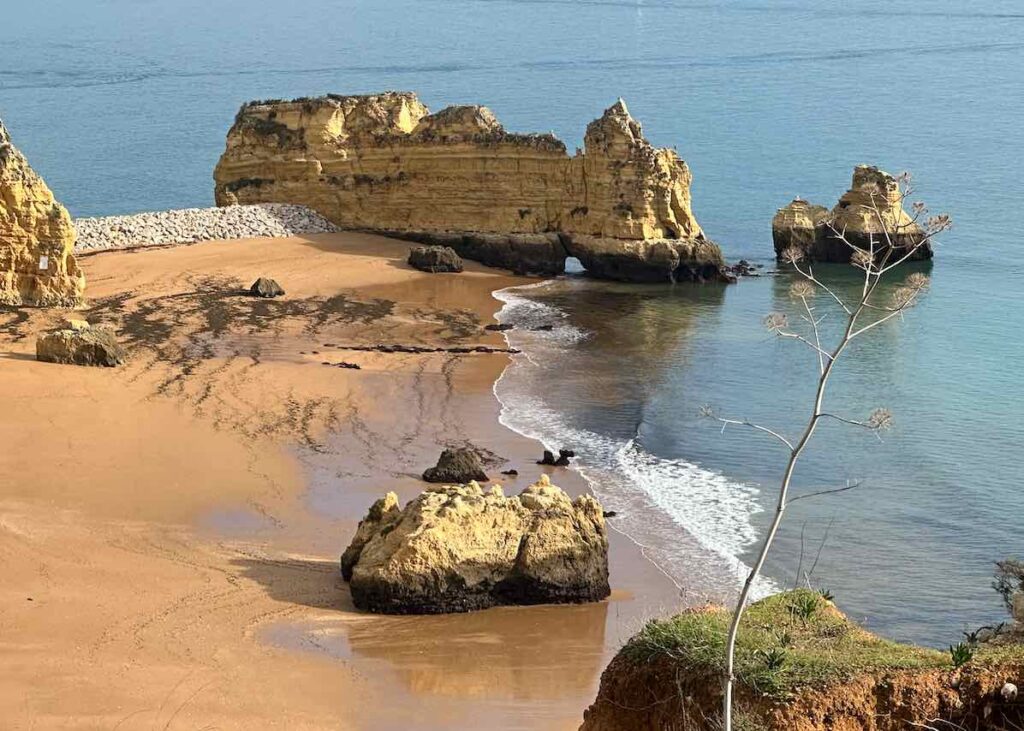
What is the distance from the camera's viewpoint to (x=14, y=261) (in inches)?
1463

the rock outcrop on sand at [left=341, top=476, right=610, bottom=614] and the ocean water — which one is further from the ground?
the rock outcrop on sand at [left=341, top=476, right=610, bottom=614]

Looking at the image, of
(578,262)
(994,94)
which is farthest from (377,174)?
(994,94)

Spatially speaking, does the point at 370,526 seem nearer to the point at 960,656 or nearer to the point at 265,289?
the point at 960,656

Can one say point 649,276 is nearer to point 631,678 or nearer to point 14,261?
point 14,261

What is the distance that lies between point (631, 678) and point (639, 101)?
8892 cm

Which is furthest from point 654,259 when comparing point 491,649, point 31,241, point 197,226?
point 491,649

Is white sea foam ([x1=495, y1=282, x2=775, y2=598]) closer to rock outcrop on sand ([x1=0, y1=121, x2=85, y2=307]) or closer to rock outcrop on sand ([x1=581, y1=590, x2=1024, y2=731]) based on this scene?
rock outcrop on sand ([x1=581, y1=590, x2=1024, y2=731])

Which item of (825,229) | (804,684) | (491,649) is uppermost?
(804,684)

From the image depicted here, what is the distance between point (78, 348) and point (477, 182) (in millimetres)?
22184

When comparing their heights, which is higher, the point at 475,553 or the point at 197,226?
the point at 475,553

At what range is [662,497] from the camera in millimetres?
25062

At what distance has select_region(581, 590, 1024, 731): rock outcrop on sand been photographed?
1053 cm

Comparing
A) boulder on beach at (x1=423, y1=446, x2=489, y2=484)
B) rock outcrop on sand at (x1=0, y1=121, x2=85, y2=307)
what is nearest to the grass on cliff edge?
boulder on beach at (x1=423, y1=446, x2=489, y2=484)

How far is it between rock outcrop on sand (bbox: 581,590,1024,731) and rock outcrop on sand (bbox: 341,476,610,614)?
251 inches
